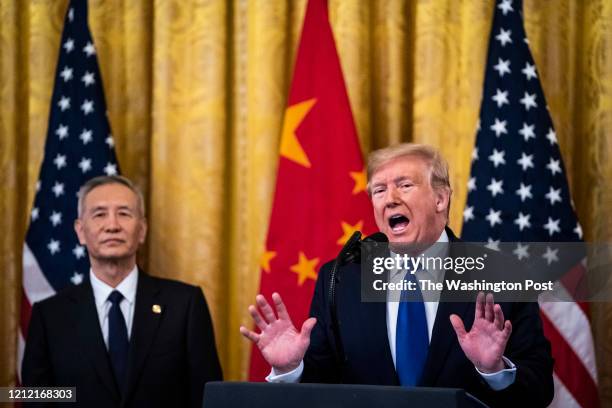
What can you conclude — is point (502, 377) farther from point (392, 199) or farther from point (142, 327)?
point (142, 327)

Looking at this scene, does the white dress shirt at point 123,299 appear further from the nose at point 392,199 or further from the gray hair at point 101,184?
the nose at point 392,199

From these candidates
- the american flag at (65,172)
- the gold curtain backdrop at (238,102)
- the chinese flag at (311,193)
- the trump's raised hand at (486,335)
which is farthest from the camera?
the american flag at (65,172)

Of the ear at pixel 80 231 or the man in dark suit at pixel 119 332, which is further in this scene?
the ear at pixel 80 231

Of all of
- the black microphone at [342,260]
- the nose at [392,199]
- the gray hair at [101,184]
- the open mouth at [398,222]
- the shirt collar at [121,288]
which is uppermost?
the gray hair at [101,184]

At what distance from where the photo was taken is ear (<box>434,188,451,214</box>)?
116 inches

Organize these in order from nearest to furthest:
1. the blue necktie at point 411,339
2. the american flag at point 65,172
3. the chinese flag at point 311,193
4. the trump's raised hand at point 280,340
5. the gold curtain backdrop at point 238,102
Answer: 1. the trump's raised hand at point 280,340
2. the blue necktie at point 411,339
3. the chinese flag at point 311,193
4. the gold curtain backdrop at point 238,102
5. the american flag at point 65,172

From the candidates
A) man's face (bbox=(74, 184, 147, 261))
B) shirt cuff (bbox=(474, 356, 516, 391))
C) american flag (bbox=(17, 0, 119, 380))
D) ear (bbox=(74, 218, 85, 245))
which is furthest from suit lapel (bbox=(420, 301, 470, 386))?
american flag (bbox=(17, 0, 119, 380))

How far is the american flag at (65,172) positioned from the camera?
439cm

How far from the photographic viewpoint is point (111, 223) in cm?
394

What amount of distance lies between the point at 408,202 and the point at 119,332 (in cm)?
152

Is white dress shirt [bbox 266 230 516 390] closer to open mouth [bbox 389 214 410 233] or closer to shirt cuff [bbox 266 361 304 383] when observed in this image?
shirt cuff [bbox 266 361 304 383]

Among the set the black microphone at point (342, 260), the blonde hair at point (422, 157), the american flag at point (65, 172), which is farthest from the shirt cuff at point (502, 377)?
the american flag at point (65, 172)

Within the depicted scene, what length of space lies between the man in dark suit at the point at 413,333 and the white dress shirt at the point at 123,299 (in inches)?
49.9

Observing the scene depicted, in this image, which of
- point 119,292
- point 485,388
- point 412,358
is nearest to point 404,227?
point 412,358
